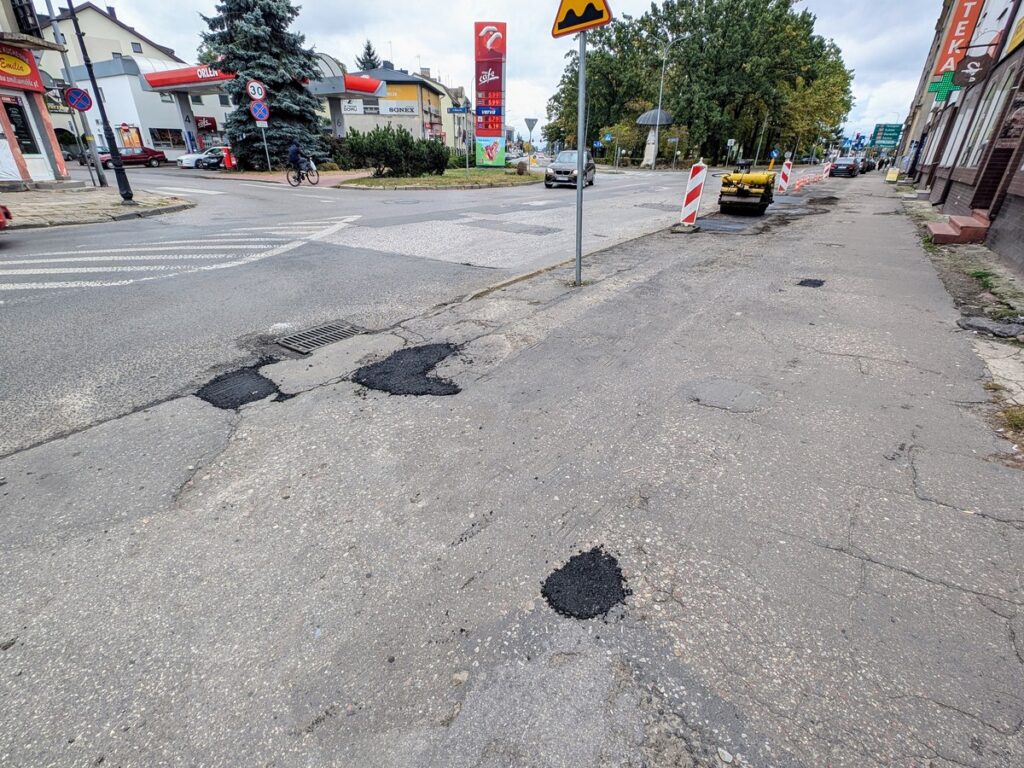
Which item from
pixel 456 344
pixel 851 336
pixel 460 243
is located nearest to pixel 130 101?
pixel 460 243

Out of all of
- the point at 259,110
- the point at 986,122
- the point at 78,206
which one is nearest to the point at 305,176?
the point at 259,110

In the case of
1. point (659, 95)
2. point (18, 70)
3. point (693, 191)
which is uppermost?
point (659, 95)

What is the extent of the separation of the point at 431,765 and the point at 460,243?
31.7ft

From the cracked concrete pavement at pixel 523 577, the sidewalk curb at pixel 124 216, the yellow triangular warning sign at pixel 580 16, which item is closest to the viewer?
the cracked concrete pavement at pixel 523 577

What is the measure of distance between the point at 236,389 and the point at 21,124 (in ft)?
73.9

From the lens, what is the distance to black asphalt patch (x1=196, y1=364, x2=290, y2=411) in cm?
380

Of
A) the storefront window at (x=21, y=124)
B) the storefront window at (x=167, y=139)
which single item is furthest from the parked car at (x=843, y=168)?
the storefront window at (x=167, y=139)

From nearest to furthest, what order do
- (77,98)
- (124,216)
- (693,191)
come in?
1. (693,191)
2. (124,216)
3. (77,98)

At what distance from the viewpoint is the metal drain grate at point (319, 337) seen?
480 cm

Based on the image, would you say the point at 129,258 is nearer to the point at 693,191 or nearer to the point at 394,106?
the point at 693,191

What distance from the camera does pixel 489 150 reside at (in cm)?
3506

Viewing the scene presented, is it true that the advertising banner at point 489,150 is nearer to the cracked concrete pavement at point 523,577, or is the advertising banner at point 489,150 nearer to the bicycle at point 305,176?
the bicycle at point 305,176

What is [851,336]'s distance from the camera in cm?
514

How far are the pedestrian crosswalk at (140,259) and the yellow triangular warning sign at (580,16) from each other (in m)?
5.94
